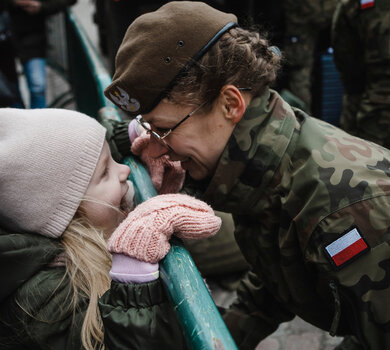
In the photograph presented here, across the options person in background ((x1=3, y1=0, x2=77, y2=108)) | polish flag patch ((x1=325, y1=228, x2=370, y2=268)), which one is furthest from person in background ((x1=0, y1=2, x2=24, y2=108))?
polish flag patch ((x1=325, y1=228, x2=370, y2=268))

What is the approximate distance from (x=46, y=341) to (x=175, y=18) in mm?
1095

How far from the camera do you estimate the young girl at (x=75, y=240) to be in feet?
3.72

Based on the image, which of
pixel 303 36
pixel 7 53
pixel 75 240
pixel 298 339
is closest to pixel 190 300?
pixel 75 240

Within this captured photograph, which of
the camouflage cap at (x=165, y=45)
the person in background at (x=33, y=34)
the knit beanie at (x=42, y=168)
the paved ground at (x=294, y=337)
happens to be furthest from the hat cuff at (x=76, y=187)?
the person in background at (x=33, y=34)

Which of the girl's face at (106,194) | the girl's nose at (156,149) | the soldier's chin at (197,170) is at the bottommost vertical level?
the girl's face at (106,194)

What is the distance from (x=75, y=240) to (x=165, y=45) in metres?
0.73

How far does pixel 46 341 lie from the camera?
1.29 meters

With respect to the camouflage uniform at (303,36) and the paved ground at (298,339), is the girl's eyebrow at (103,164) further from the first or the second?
the camouflage uniform at (303,36)

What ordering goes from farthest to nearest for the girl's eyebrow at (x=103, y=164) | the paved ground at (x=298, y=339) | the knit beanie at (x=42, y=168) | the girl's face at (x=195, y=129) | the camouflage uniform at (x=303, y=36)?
the camouflage uniform at (x=303, y=36)
the paved ground at (x=298, y=339)
the girl's eyebrow at (x=103, y=164)
the girl's face at (x=195, y=129)
the knit beanie at (x=42, y=168)

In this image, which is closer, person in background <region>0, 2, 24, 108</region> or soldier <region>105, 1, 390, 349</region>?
soldier <region>105, 1, 390, 349</region>

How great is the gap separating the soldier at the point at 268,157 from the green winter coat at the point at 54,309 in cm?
50

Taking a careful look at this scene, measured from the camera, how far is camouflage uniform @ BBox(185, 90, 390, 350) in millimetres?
1267

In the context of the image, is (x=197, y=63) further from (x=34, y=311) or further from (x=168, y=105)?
(x=34, y=311)

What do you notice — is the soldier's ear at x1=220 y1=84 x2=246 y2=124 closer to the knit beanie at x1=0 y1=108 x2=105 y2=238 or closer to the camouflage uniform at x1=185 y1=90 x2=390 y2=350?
the camouflage uniform at x1=185 y1=90 x2=390 y2=350
